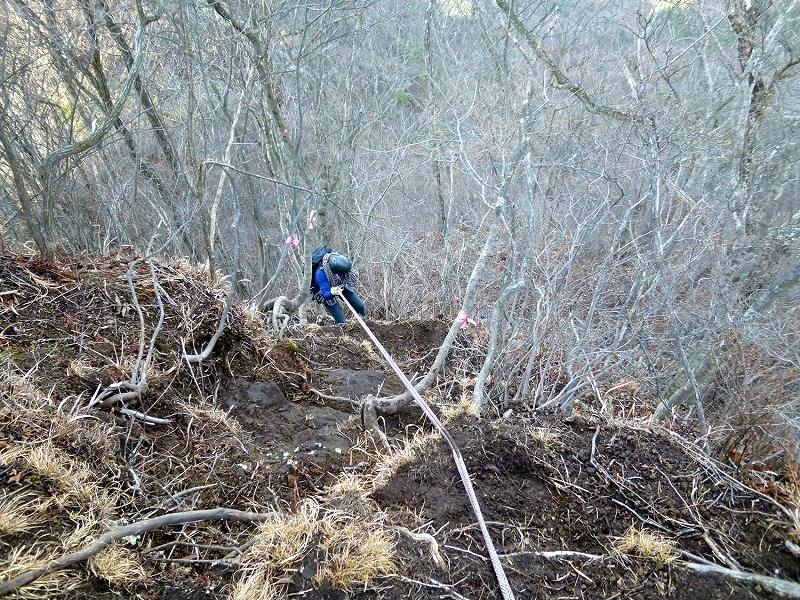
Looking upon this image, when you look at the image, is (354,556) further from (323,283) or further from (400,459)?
(323,283)

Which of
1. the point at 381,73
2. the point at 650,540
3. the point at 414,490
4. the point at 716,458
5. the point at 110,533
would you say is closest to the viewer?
the point at 110,533

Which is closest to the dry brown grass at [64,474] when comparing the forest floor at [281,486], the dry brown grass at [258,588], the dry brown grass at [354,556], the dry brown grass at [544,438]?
the forest floor at [281,486]

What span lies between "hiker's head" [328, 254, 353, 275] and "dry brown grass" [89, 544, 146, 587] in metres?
2.78

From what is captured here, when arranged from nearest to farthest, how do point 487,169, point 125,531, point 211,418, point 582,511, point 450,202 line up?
1. point 125,531
2. point 582,511
3. point 211,418
4. point 487,169
5. point 450,202

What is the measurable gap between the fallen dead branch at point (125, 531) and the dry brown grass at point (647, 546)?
153 centimetres

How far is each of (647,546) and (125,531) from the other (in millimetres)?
2032

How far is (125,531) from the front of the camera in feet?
5.26

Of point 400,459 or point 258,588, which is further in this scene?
point 400,459

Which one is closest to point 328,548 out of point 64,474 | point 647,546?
point 64,474

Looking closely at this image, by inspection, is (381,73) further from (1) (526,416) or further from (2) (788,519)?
(2) (788,519)

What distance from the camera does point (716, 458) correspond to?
7.47 ft

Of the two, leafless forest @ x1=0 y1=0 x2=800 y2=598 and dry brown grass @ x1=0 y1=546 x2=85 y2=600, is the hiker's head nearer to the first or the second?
leafless forest @ x1=0 y1=0 x2=800 y2=598

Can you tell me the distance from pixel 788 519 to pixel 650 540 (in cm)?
65

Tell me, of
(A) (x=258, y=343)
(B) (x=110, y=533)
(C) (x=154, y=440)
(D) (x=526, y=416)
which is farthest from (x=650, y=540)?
(A) (x=258, y=343)
